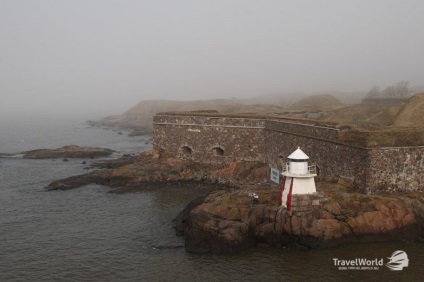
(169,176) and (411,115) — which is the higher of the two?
(411,115)

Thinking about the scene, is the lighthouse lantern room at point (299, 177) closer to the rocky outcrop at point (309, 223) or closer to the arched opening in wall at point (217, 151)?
the rocky outcrop at point (309, 223)

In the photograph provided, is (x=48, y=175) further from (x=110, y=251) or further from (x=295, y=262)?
(x=295, y=262)

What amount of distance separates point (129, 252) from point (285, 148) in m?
13.1

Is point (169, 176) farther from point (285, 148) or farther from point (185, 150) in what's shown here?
point (285, 148)

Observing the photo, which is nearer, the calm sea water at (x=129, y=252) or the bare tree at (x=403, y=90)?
the calm sea water at (x=129, y=252)

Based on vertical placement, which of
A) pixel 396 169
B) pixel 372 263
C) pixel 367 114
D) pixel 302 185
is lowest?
pixel 372 263

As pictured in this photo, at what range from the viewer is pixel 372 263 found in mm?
15008

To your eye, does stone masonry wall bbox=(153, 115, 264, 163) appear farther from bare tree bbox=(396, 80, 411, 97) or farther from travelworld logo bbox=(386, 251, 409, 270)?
bare tree bbox=(396, 80, 411, 97)

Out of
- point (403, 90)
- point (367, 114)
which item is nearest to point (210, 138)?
point (367, 114)

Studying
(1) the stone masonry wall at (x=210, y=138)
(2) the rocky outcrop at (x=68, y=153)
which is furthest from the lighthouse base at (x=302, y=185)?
(2) the rocky outcrop at (x=68, y=153)

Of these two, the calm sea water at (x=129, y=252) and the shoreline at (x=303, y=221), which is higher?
the shoreline at (x=303, y=221)

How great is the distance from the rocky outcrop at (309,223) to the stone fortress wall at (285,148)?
5.58 ft

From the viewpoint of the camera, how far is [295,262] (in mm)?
15328

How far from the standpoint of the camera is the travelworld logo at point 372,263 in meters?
14.8
